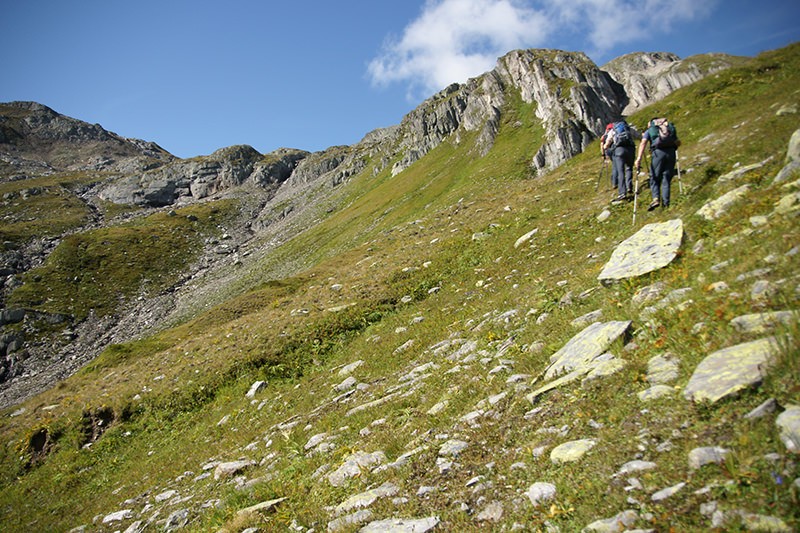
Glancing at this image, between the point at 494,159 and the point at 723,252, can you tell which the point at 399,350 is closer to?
the point at 723,252

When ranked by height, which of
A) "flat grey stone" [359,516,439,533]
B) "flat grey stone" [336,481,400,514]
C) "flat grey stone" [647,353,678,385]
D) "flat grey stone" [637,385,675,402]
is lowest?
"flat grey stone" [336,481,400,514]

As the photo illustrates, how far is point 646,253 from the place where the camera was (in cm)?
980

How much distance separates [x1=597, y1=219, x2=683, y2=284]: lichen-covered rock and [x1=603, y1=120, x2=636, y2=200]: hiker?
348 inches

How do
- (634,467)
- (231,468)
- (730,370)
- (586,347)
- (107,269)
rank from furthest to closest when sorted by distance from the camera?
(107,269) → (231,468) → (586,347) → (730,370) → (634,467)

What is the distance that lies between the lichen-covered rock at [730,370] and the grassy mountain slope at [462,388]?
5.4 inches

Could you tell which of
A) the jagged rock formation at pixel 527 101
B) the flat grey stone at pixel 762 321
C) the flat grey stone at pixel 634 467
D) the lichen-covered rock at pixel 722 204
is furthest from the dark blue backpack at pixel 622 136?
the jagged rock formation at pixel 527 101

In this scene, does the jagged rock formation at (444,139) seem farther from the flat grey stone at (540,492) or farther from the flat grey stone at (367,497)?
the flat grey stone at (540,492)

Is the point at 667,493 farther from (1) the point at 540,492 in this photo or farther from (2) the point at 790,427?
(1) the point at 540,492

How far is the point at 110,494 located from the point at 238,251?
90.8 meters

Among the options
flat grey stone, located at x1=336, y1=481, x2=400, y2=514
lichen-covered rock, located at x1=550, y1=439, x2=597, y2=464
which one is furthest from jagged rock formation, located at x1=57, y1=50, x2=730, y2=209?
flat grey stone, located at x1=336, y1=481, x2=400, y2=514

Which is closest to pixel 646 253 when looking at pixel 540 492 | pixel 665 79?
pixel 540 492

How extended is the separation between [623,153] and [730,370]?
1632cm

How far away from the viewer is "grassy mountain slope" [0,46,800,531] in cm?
445

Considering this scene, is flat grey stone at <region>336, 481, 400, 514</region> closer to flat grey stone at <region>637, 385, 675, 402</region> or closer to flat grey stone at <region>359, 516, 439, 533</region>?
flat grey stone at <region>359, 516, 439, 533</region>
